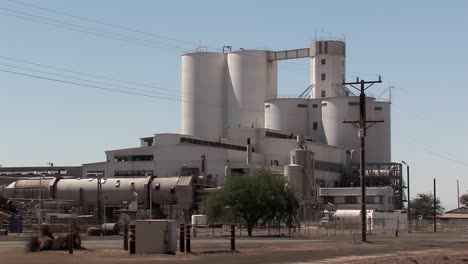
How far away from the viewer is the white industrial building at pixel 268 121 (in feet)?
471

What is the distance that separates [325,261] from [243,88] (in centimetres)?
13150

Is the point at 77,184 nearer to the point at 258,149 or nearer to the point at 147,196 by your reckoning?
the point at 147,196

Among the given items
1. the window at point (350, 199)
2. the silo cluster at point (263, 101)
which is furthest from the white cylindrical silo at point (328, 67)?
the window at point (350, 199)

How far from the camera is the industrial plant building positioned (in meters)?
138

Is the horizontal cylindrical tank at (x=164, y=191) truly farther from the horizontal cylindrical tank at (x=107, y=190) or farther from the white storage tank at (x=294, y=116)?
the white storage tank at (x=294, y=116)

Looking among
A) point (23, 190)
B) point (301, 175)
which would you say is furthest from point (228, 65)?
point (23, 190)

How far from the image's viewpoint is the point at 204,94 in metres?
166

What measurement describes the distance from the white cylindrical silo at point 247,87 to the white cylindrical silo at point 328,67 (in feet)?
35.9

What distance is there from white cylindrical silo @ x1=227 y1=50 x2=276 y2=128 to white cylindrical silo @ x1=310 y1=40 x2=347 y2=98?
1095 cm

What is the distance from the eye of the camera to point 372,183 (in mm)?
156250

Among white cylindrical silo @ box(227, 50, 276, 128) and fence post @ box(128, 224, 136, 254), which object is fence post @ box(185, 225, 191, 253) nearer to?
fence post @ box(128, 224, 136, 254)

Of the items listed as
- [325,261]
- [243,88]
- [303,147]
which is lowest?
[325,261]

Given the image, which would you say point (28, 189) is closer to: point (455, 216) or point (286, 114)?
point (286, 114)

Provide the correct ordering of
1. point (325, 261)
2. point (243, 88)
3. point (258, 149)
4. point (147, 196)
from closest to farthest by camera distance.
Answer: point (325, 261)
point (147, 196)
point (258, 149)
point (243, 88)
